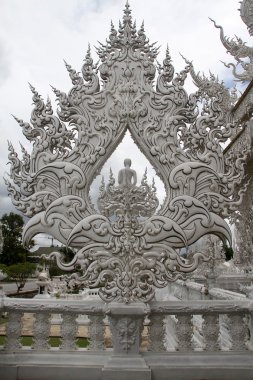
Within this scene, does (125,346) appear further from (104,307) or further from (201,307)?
(201,307)

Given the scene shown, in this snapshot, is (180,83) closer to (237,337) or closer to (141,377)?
(237,337)

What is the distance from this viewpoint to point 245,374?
4.34 m

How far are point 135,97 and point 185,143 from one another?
878mm

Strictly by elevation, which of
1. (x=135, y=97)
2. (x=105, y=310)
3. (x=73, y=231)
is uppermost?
A: (x=135, y=97)

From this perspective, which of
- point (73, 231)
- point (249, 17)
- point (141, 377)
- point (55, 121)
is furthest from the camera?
point (249, 17)

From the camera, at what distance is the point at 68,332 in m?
4.48

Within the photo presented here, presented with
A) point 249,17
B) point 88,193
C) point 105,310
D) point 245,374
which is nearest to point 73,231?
point 88,193

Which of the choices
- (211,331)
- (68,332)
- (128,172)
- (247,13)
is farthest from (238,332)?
(247,13)

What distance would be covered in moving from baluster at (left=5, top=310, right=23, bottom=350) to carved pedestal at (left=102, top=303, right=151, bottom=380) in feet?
3.62

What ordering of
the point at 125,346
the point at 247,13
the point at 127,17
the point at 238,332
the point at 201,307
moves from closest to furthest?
the point at 125,346 < the point at 201,307 < the point at 238,332 < the point at 127,17 < the point at 247,13

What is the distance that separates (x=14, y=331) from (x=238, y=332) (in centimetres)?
266

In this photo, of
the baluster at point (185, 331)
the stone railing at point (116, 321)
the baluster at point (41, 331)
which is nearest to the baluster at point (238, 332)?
the stone railing at point (116, 321)

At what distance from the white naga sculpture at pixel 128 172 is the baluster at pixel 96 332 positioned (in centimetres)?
31

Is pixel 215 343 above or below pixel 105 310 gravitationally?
below
